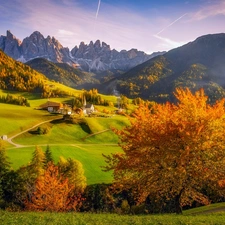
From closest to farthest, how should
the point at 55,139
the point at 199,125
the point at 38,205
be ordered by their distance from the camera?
the point at 199,125, the point at 38,205, the point at 55,139

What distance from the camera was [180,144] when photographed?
27.4m

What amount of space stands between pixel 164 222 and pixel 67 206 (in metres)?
45.2

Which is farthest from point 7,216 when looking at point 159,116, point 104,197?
point 104,197

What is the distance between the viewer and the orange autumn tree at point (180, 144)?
26703 millimetres

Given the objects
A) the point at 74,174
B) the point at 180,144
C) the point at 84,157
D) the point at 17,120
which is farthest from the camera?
the point at 17,120

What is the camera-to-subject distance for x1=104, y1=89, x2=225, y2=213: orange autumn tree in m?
26.7

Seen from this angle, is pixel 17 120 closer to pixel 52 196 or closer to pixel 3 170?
pixel 3 170

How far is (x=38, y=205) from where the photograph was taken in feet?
190

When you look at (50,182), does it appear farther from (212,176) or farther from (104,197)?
(212,176)

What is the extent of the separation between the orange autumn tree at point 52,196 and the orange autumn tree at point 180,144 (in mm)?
32699

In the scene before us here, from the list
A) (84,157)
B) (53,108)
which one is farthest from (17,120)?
(84,157)

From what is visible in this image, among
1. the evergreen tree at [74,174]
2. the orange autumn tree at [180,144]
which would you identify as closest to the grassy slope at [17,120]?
the evergreen tree at [74,174]

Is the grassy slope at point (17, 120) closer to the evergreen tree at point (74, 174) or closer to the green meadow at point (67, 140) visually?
the green meadow at point (67, 140)

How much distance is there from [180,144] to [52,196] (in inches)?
1637
